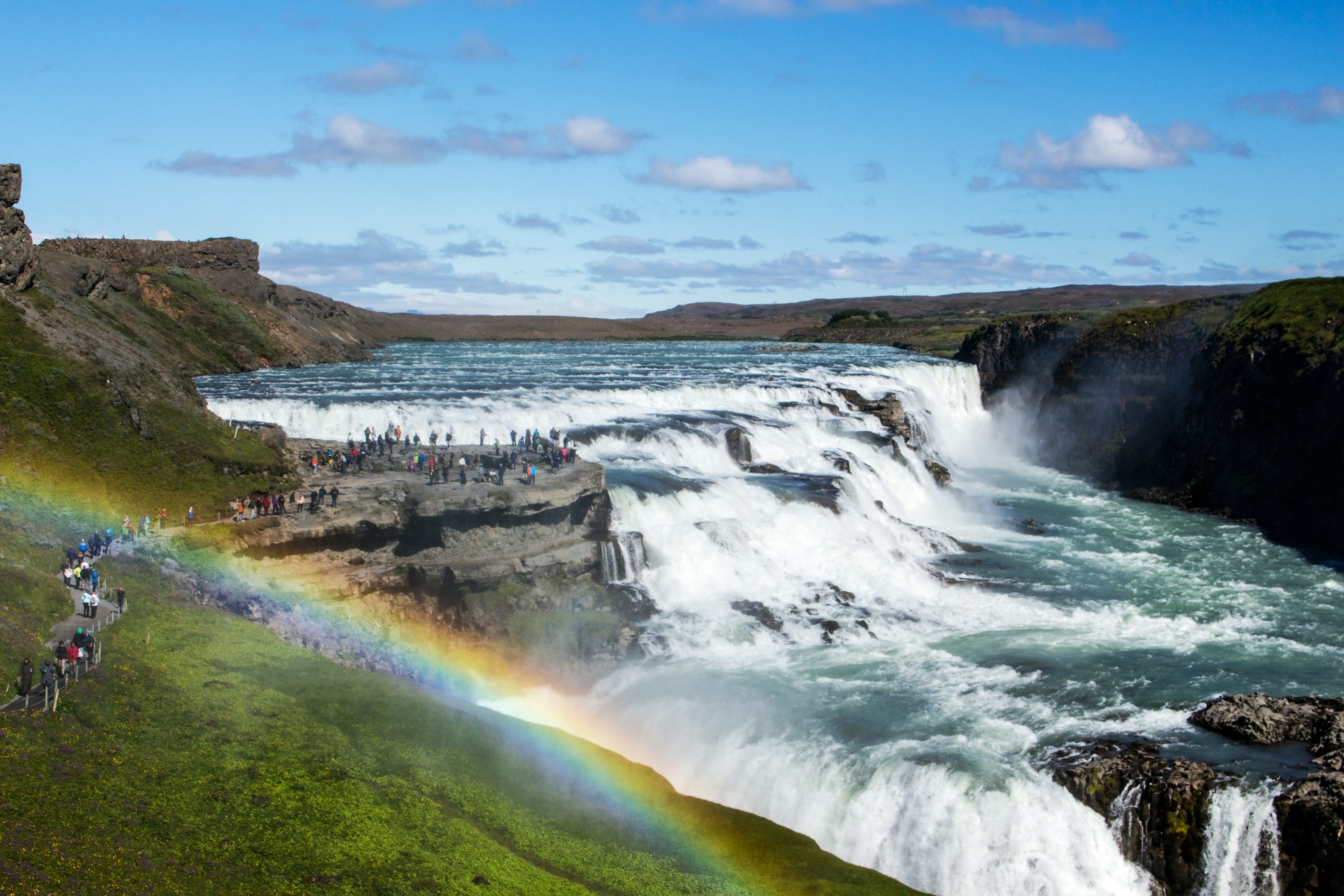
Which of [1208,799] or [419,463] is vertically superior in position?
[419,463]

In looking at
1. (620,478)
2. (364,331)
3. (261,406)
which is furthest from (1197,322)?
(364,331)

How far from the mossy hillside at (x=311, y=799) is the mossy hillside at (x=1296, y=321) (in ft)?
135

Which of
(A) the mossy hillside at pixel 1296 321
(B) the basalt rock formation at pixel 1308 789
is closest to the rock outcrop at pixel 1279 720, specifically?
(B) the basalt rock formation at pixel 1308 789

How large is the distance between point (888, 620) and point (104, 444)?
25763 millimetres

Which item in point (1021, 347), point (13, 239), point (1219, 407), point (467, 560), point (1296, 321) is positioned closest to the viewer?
point (467, 560)

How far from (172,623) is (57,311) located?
765 inches

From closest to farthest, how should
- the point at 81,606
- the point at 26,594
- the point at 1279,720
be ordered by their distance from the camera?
the point at 1279,720 → the point at 26,594 → the point at 81,606

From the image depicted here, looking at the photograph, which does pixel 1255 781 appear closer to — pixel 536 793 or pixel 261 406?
pixel 536 793

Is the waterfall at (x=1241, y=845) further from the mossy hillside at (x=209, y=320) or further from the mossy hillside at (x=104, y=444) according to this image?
the mossy hillside at (x=209, y=320)

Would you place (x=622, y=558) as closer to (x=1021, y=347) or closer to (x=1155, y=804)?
(x=1155, y=804)

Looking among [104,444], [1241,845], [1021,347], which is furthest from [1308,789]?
[1021,347]

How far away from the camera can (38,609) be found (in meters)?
22.3

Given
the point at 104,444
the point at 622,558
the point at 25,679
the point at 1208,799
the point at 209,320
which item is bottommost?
the point at 1208,799

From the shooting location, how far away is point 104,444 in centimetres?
3247
